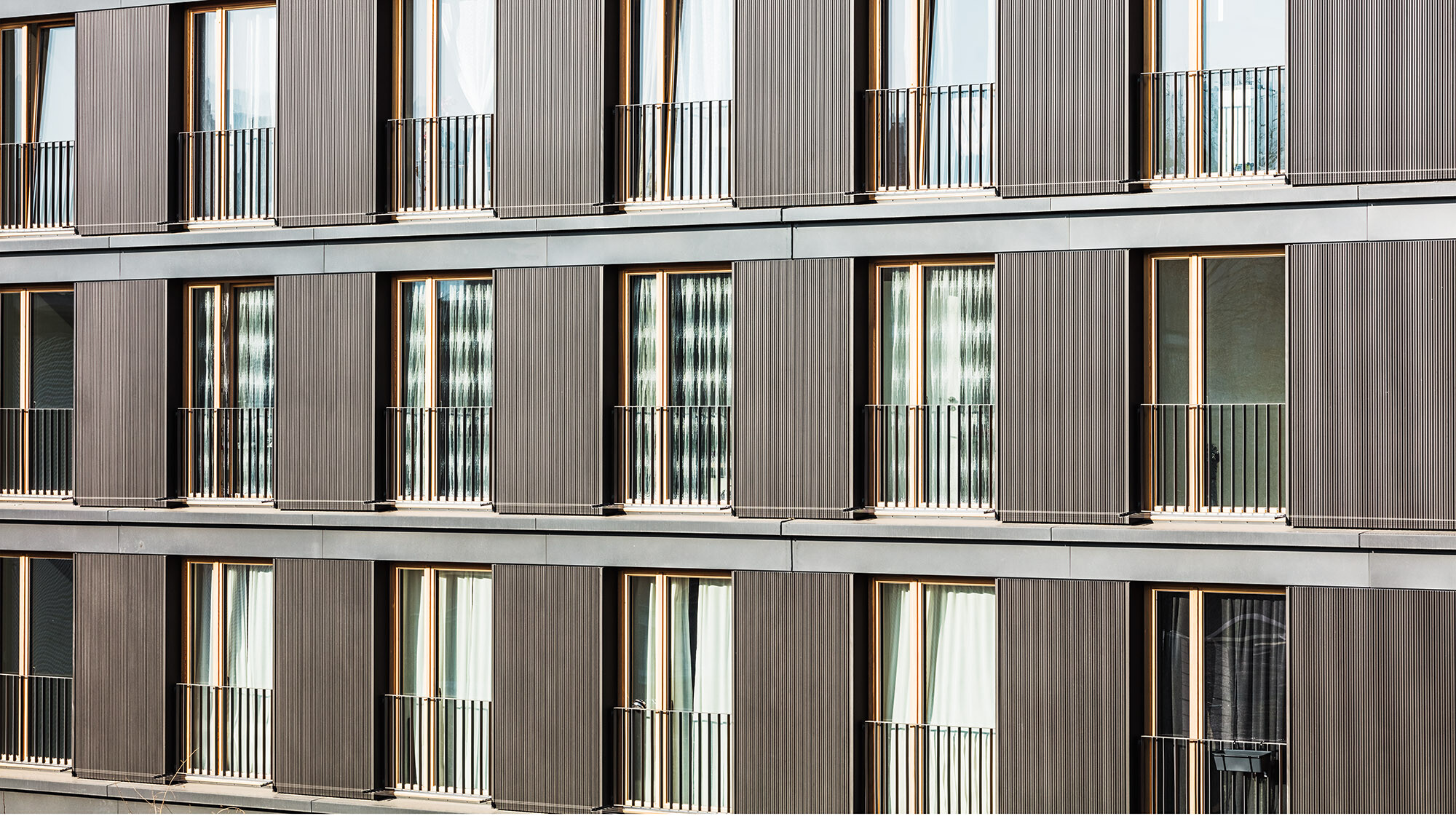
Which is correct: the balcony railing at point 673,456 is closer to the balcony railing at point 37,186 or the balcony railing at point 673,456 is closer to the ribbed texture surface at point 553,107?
the ribbed texture surface at point 553,107

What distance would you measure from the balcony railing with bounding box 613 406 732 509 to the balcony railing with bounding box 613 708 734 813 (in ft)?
6.92

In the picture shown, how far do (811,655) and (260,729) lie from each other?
5.95 meters

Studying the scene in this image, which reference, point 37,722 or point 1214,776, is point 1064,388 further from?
point 37,722

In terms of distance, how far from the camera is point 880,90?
12078 mm

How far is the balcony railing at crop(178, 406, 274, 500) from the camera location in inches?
528

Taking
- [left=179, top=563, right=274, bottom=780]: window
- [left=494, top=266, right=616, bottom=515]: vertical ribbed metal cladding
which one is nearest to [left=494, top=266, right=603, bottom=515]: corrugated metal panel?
[left=494, top=266, right=616, bottom=515]: vertical ribbed metal cladding

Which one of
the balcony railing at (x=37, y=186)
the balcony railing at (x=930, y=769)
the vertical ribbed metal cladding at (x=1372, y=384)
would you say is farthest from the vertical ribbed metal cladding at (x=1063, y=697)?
the balcony railing at (x=37, y=186)

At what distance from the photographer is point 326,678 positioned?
42.5 ft

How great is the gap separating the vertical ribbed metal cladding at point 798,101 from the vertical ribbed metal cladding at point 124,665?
753 centimetres

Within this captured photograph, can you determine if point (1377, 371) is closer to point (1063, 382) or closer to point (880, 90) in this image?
point (1063, 382)

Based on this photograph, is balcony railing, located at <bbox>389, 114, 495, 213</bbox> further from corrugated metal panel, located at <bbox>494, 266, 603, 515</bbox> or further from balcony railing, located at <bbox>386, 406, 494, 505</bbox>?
balcony railing, located at <bbox>386, 406, 494, 505</bbox>

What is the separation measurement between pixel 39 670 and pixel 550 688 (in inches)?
237

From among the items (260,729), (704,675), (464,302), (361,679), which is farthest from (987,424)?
(260,729)

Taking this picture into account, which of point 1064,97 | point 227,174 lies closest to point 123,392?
point 227,174
